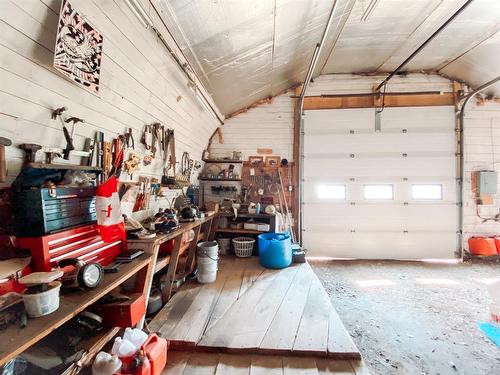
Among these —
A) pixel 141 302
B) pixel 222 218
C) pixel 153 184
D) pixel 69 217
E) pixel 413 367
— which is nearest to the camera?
pixel 69 217

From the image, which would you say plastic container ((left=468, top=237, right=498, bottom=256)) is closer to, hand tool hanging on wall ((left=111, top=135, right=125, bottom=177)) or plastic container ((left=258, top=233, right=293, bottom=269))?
plastic container ((left=258, top=233, right=293, bottom=269))

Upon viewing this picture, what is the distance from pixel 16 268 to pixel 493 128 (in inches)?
263

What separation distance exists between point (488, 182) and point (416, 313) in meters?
3.37

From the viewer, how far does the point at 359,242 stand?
450 centimetres

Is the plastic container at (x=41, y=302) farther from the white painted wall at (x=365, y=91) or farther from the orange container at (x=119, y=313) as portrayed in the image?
the white painted wall at (x=365, y=91)

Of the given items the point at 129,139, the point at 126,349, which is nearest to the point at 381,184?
the point at 129,139

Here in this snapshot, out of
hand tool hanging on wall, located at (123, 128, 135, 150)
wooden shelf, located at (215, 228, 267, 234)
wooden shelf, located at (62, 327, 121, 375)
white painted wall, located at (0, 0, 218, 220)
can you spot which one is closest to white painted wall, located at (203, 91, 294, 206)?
wooden shelf, located at (215, 228, 267, 234)

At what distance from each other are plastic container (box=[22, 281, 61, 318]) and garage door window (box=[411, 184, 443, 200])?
17.1 ft

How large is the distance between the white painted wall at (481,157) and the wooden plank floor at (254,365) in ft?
14.8

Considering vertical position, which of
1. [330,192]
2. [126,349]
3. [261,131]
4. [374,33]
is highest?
[374,33]

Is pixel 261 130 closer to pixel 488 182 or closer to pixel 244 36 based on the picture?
pixel 244 36

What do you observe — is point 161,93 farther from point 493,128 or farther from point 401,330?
point 493,128

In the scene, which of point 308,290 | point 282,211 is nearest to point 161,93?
point 308,290

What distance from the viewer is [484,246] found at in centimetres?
423
